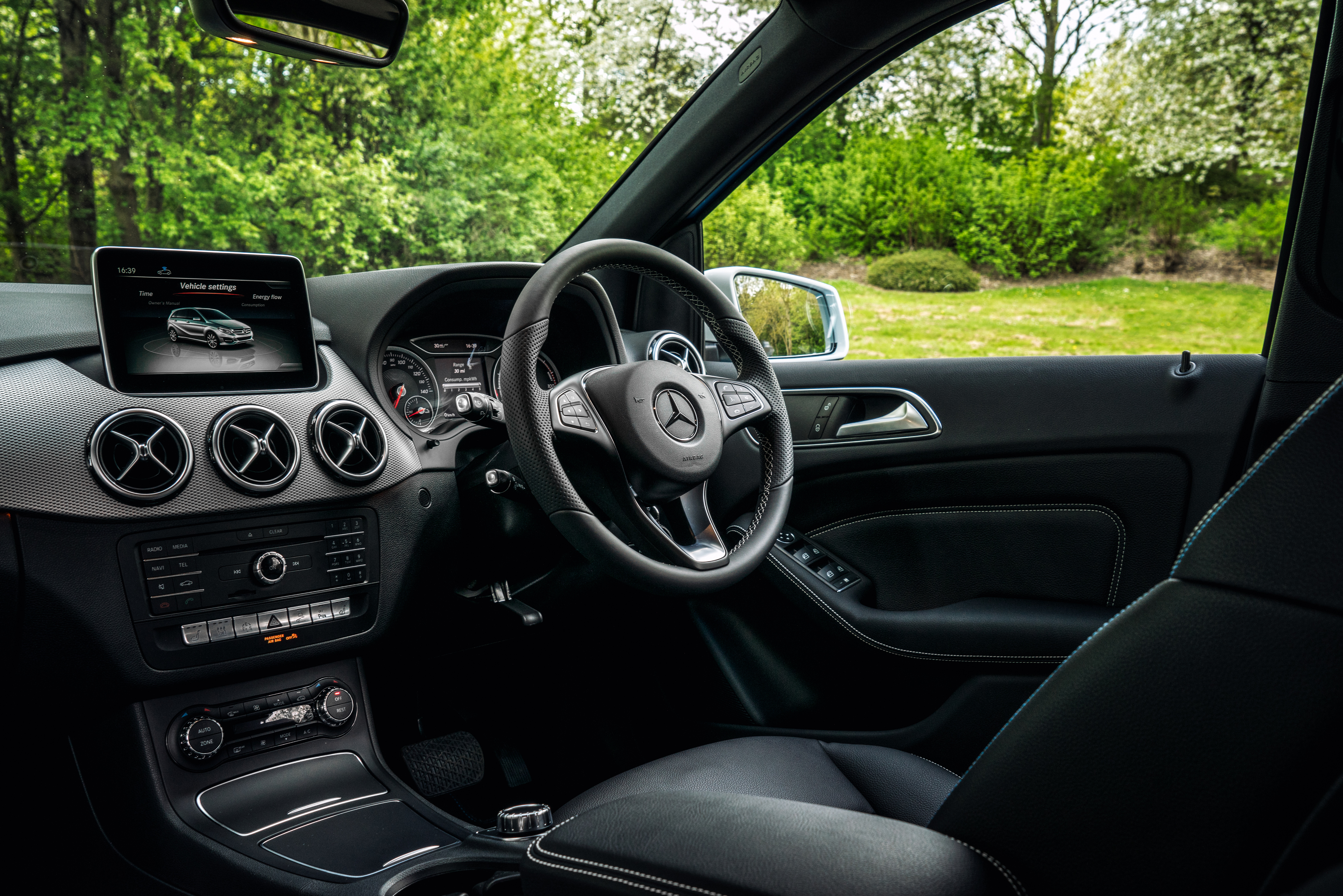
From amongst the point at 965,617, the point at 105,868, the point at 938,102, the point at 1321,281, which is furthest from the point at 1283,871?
the point at 938,102

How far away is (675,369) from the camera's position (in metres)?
1.68

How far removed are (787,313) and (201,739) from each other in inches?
70.6

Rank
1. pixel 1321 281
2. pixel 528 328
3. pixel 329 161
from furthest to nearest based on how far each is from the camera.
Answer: pixel 329 161
pixel 1321 281
pixel 528 328

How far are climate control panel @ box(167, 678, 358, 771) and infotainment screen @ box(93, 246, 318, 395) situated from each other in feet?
2.10

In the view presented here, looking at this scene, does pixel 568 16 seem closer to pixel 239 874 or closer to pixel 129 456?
pixel 129 456

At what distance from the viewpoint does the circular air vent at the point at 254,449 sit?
171 cm

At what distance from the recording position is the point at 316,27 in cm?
188

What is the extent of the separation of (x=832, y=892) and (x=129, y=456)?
142cm

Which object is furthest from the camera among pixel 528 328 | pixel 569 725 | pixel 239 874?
pixel 569 725

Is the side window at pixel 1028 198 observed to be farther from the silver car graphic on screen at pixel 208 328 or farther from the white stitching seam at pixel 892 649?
the silver car graphic on screen at pixel 208 328

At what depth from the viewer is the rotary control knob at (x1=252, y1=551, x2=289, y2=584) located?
5.78 ft

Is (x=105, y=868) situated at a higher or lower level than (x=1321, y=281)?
lower

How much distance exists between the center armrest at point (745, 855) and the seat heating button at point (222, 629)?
3.49ft

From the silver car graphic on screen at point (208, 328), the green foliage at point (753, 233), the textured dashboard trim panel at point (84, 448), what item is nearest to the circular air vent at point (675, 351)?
the green foliage at point (753, 233)
